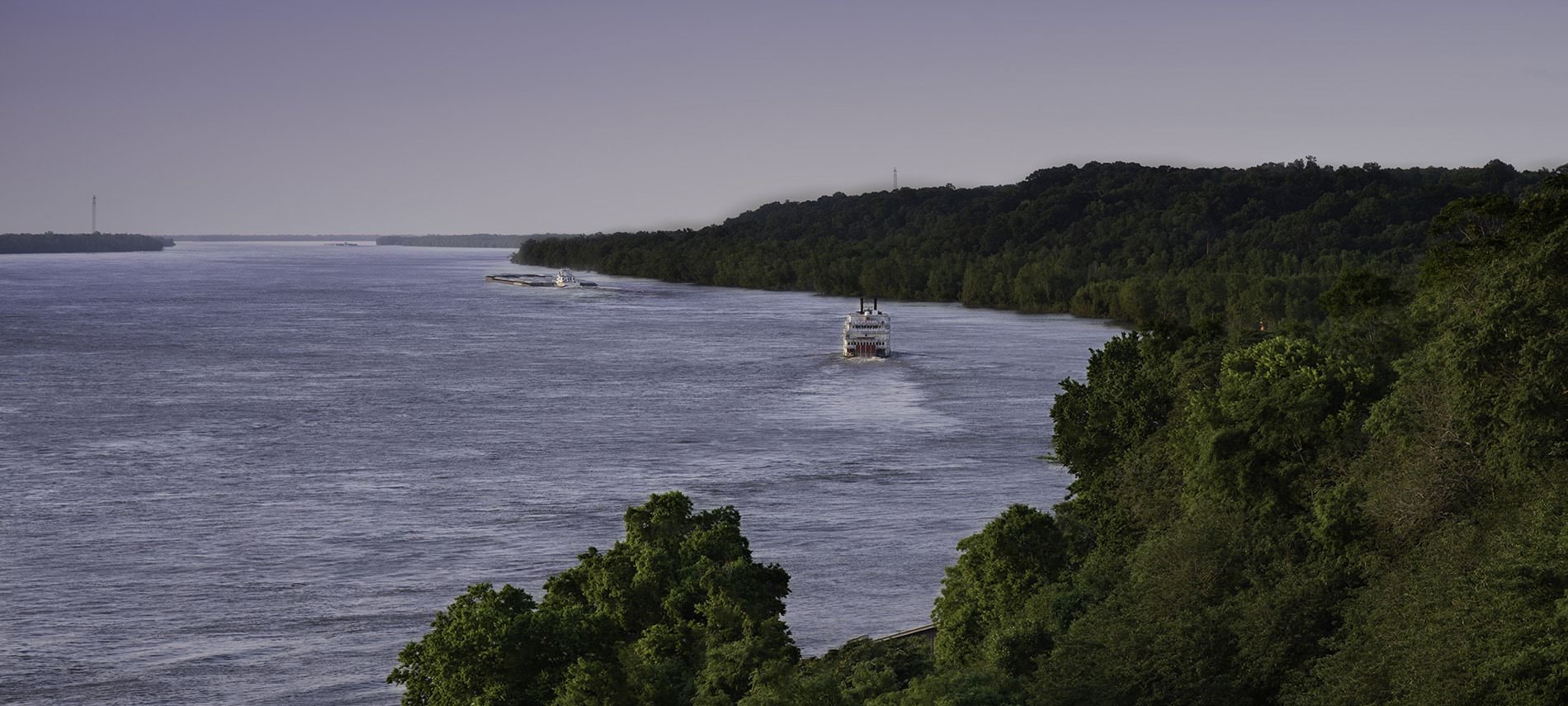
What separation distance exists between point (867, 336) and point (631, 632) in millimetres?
72859

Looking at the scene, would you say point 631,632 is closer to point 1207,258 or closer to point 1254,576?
point 1254,576

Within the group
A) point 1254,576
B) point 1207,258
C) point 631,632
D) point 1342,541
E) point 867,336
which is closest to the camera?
point 631,632

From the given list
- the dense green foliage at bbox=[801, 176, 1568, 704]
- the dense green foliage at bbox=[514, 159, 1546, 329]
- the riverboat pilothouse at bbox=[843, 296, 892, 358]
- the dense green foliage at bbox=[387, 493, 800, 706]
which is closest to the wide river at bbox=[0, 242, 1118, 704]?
the riverboat pilothouse at bbox=[843, 296, 892, 358]

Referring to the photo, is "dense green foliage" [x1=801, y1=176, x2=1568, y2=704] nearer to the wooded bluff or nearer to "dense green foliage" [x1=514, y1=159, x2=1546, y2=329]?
the wooded bluff

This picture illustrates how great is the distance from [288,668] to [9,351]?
76.9m

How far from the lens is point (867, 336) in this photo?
317ft

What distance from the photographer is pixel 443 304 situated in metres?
161

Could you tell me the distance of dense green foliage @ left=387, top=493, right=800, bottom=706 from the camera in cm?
2102

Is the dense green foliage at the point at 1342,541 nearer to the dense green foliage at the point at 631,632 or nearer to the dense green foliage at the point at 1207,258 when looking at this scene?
the dense green foliage at the point at 631,632

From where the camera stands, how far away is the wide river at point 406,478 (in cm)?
3306

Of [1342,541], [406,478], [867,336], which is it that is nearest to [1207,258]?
[867,336]

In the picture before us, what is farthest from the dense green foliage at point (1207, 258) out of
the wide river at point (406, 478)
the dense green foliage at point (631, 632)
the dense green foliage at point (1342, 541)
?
the dense green foliage at point (631, 632)

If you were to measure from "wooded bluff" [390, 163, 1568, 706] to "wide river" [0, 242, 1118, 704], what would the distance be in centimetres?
591

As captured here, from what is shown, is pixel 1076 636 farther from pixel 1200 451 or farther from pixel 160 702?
pixel 160 702
